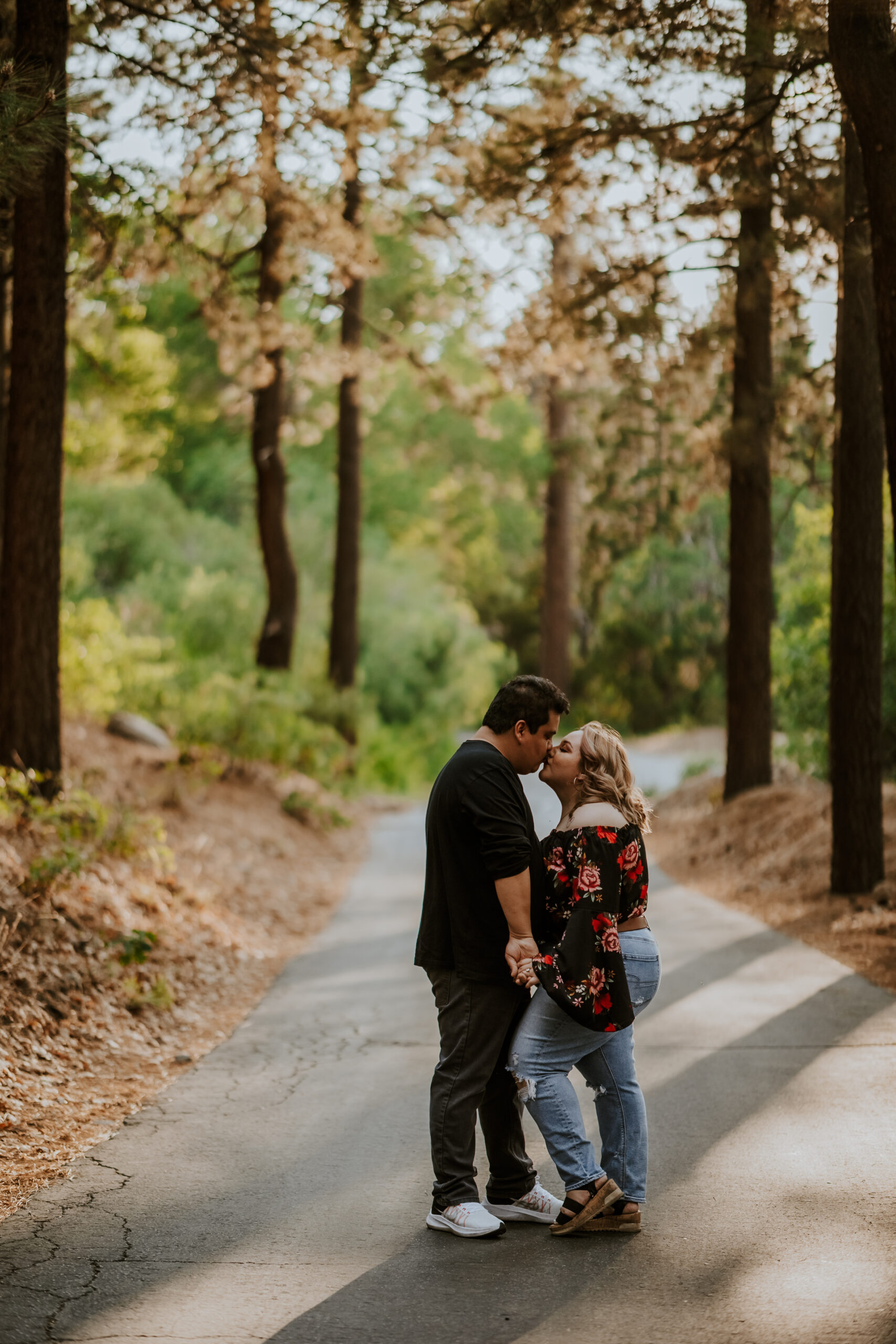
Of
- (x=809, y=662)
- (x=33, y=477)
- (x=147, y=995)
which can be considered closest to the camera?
(x=147, y=995)

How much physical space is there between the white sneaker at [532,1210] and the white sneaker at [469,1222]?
0.49ft

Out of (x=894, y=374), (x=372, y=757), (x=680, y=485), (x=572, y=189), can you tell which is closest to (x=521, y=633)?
(x=372, y=757)

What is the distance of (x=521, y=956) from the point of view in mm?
4633

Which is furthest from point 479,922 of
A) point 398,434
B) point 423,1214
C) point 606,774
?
point 398,434

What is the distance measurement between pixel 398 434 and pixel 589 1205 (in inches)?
1816

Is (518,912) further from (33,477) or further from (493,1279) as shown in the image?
(33,477)

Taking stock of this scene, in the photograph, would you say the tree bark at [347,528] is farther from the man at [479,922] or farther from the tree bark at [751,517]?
the man at [479,922]

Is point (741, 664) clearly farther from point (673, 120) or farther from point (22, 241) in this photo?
point (22, 241)

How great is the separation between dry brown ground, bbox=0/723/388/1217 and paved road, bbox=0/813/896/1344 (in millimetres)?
329

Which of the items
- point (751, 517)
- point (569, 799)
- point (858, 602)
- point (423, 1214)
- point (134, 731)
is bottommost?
point (423, 1214)

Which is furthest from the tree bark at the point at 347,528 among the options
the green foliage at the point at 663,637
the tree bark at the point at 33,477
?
the green foliage at the point at 663,637

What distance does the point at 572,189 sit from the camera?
1284 cm

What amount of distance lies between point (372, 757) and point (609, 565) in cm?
1208

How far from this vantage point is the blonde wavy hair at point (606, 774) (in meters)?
4.74
